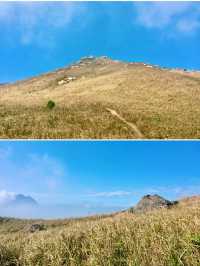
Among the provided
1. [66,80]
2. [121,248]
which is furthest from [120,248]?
[66,80]

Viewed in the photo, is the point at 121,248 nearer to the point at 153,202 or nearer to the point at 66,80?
the point at 153,202

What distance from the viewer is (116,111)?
42000 millimetres

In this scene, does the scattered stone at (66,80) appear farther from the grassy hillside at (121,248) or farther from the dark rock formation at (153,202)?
the grassy hillside at (121,248)

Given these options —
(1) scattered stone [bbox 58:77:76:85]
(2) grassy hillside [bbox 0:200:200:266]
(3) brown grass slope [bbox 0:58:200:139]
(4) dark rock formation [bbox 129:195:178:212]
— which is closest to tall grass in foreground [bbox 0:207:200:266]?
(2) grassy hillside [bbox 0:200:200:266]

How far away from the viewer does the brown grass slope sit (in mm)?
25453

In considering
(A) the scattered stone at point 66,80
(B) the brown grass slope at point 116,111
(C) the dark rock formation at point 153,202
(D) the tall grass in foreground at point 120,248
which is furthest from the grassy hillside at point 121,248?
(A) the scattered stone at point 66,80

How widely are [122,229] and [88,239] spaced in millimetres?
719

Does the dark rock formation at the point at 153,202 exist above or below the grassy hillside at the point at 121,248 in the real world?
above

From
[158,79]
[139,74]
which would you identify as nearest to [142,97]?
[158,79]

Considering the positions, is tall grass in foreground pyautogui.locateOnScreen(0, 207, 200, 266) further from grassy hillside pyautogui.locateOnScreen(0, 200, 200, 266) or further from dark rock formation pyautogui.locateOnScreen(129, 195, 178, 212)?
dark rock formation pyautogui.locateOnScreen(129, 195, 178, 212)

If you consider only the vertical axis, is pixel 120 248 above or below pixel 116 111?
below

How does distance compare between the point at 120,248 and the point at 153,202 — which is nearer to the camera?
the point at 120,248

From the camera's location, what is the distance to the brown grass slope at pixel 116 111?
25.5 meters

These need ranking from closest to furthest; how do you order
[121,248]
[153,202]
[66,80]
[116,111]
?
1. [121,248]
2. [153,202]
3. [116,111]
4. [66,80]
